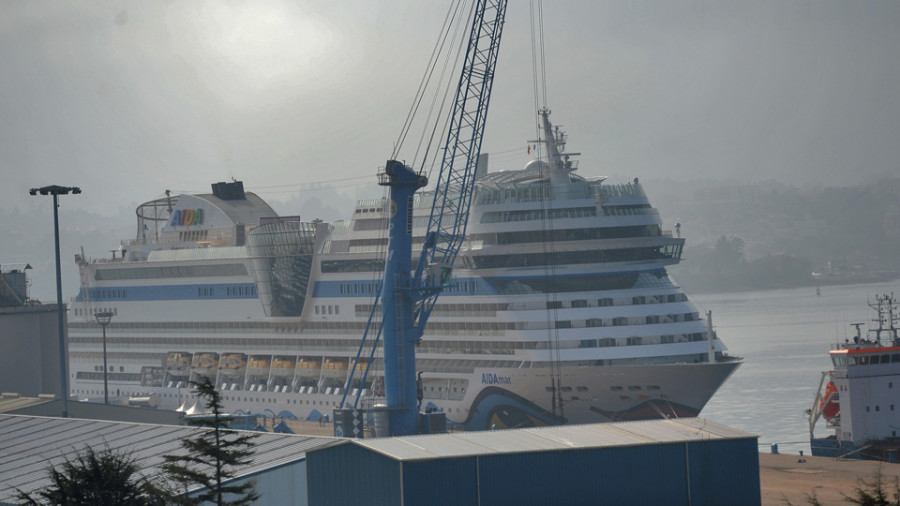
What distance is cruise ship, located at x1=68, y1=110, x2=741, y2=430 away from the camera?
4988cm

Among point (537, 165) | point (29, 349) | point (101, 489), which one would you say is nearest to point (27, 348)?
point (29, 349)

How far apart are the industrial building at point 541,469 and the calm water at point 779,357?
1066 inches

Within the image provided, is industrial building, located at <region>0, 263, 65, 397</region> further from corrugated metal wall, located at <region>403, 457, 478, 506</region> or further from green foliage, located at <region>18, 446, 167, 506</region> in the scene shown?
corrugated metal wall, located at <region>403, 457, 478, 506</region>

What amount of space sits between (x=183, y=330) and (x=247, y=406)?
24.1 ft

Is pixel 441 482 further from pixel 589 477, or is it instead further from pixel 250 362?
pixel 250 362

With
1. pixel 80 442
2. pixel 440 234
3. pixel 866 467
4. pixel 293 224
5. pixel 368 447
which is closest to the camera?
pixel 368 447

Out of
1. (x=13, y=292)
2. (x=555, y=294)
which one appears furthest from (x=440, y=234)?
(x=13, y=292)

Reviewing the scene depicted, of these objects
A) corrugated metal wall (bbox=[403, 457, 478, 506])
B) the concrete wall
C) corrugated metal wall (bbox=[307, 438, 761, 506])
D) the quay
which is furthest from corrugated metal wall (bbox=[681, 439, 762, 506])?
the concrete wall

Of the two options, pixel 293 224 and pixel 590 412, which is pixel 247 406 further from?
pixel 590 412

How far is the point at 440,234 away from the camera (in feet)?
161

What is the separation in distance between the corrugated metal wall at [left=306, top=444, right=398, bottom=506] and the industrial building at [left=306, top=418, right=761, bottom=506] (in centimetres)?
2

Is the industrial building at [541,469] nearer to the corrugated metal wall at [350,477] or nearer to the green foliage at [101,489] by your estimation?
the corrugated metal wall at [350,477]

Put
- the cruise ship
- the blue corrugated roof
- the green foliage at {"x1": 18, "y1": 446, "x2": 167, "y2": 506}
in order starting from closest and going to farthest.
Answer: the green foliage at {"x1": 18, "y1": 446, "x2": 167, "y2": 506} < the blue corrugated roof < the cruise ship

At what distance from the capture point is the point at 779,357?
3787 inches
